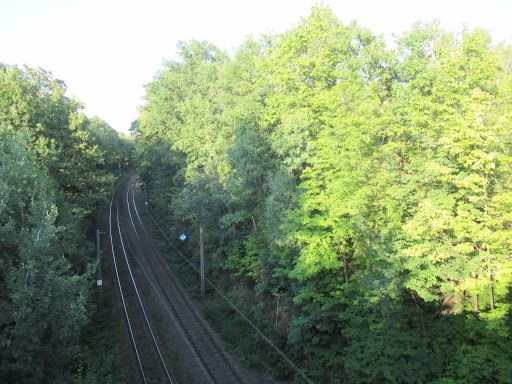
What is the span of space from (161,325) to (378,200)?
55.1 ft

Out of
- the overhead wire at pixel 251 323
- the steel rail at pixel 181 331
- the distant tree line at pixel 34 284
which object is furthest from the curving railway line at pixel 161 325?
the distant tree line at pixel 34 284

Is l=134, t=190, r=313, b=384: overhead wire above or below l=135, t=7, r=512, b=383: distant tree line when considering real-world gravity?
below

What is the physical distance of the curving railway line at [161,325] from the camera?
2006cm

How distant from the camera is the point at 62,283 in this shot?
15.0m

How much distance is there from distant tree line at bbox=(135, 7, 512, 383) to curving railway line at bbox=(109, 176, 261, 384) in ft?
7.11

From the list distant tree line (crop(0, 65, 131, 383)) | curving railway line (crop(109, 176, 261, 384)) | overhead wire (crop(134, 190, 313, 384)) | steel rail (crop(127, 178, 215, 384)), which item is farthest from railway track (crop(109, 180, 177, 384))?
overhead wire (crop(134, 190, 313, 384))

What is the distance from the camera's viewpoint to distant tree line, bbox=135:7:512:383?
41.9ft

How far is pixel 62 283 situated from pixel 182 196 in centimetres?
1832

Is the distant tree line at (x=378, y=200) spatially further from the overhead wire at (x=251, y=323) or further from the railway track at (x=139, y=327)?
the railway track at (x=139, y=327)

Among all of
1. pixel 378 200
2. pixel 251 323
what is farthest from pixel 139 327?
pixel 378 200

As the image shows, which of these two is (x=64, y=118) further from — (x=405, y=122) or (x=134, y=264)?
(x=405, y=122)

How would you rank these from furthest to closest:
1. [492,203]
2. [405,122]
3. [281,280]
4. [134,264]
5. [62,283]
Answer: [134,264] < [281,280] < [405,122] < [62,283] < [492,203]

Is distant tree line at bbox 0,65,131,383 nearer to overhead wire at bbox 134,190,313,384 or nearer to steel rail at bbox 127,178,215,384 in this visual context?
steel rail at bbox 127,178,215,384

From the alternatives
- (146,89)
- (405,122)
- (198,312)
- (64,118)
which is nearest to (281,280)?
(198,312)
